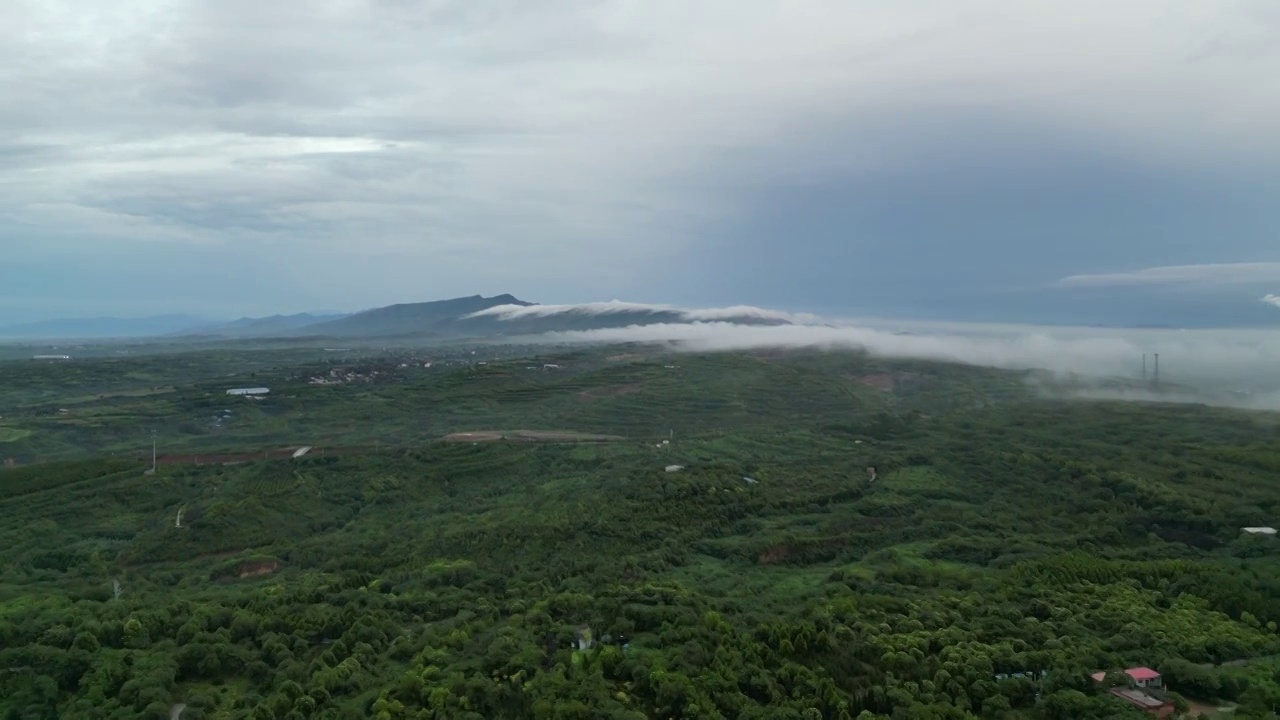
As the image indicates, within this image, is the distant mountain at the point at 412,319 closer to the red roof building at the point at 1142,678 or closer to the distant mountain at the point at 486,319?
the distant mountain at the point at 486,319

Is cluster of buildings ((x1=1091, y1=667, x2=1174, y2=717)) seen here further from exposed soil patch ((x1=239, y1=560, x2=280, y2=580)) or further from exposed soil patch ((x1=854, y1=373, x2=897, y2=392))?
exposed soil patch ((x1=854, y1=373, x2=897, y2=392))

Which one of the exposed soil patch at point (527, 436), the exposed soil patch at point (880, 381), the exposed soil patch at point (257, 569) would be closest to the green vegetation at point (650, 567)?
the exposed soil patch at point (257, 569)

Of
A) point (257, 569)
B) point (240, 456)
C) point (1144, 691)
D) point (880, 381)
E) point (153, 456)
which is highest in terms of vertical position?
point (880, 381)

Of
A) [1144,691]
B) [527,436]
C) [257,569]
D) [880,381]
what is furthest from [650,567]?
[880,381]

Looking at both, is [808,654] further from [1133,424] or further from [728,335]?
[728,335]

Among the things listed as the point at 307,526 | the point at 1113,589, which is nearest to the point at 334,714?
the point at 307,526

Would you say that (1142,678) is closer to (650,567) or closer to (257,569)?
(650,567)
